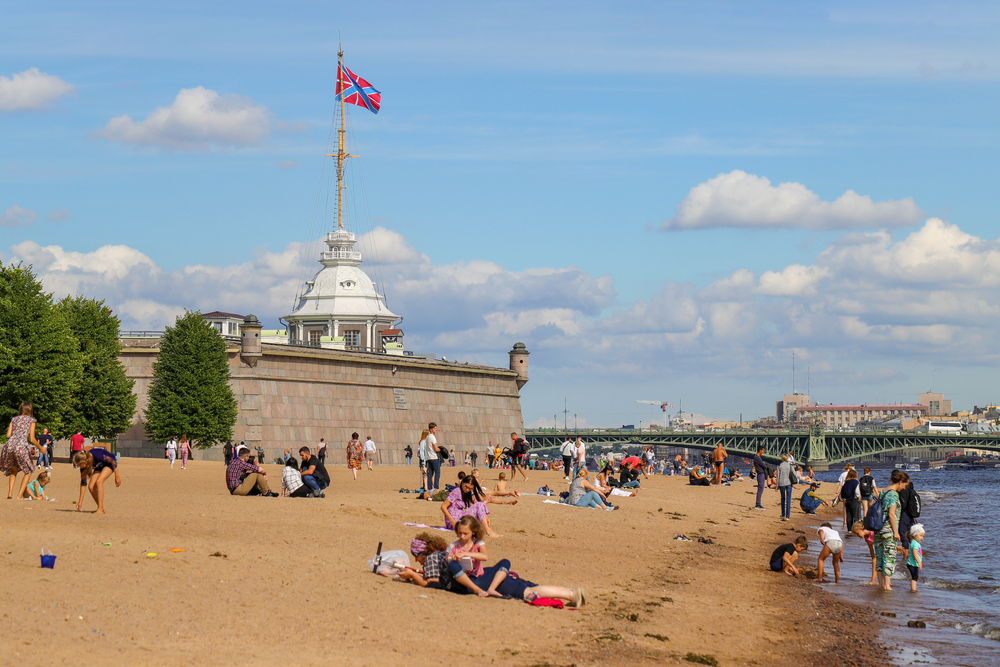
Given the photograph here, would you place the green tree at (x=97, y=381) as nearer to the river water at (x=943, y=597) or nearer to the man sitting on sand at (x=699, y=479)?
the man sitting on sand at (x=699, y=479)

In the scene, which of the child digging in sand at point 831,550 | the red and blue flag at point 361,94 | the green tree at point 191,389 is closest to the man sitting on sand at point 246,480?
the child digging in sand at point 831,550

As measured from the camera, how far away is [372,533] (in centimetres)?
1855

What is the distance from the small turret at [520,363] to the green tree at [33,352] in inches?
1511

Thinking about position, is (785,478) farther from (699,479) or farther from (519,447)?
(699,479)

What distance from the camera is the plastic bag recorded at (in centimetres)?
1431

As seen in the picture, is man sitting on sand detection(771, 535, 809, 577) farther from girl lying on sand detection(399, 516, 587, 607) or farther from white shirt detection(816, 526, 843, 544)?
girl lying on sand detection(399, 516, 587, 607)

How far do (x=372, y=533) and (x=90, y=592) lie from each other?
24.2ft

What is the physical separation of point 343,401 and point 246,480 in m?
39.6

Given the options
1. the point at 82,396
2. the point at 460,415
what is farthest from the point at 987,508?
the point at 82,396

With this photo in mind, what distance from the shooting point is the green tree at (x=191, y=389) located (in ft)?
183

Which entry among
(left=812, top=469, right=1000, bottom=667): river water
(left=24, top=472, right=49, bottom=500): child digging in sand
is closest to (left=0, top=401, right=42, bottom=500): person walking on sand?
(left=24, top=472, right=49, bottom=500): child digging in sand

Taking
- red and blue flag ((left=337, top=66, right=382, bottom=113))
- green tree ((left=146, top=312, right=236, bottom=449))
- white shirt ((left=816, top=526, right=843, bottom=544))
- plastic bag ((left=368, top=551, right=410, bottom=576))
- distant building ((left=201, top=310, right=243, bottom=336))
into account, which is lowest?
white shirt ((left=816, top=526, right=843, bottom=544))

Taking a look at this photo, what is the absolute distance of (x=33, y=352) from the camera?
43656 mm

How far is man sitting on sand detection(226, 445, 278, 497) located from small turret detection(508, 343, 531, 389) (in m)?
54.5
